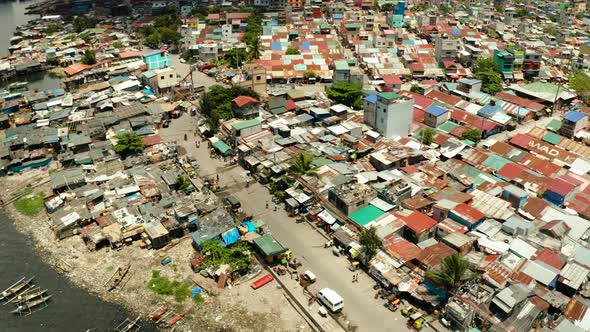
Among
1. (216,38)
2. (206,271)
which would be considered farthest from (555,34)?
Answer: (206,271)

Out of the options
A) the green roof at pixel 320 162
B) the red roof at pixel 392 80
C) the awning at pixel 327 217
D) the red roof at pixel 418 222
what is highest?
the red roof at pixel 392 80

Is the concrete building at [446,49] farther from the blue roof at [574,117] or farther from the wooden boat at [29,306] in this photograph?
the wooden boat at [29,306]

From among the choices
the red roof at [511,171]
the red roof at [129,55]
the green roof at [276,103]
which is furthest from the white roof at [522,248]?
the red roof at [129,55]

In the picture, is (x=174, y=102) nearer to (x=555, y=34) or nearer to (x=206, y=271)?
(x=206, y=271)

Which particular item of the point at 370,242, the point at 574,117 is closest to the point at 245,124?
the point at 370,242

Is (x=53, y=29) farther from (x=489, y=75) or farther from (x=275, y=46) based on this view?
(x=489, y=75)
